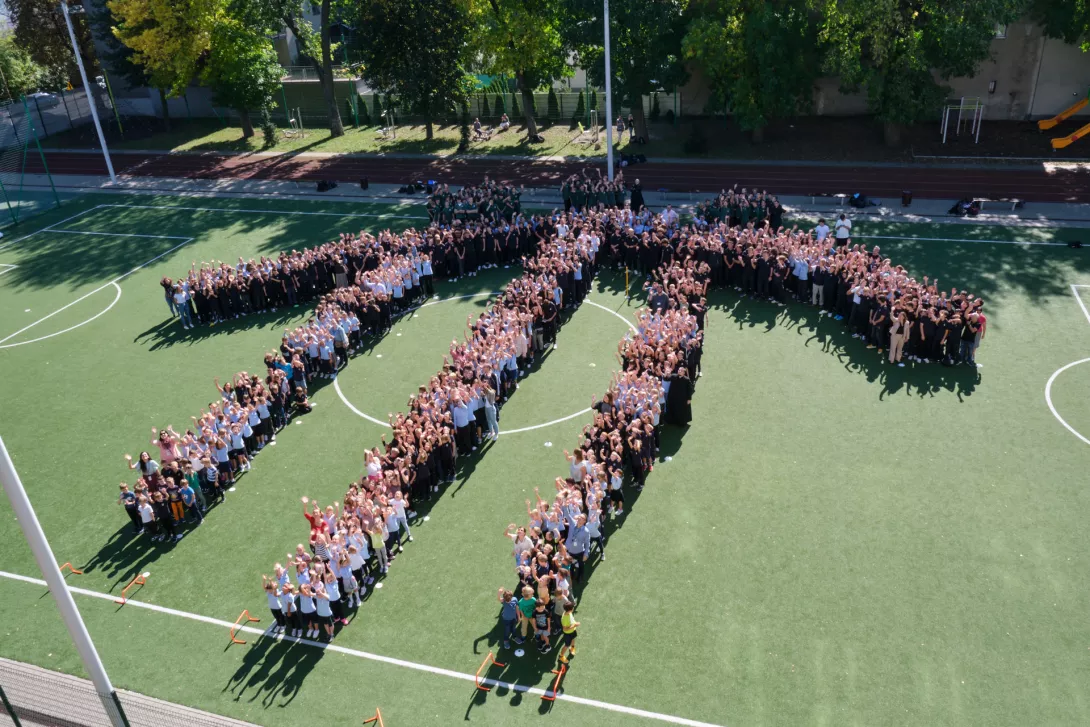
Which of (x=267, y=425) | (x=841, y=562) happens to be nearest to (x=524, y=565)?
(x=841, y=562)

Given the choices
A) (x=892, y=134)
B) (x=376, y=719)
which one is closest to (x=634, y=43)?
(x=892, y=134)

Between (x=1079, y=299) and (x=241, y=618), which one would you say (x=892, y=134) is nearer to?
(x=1079, y=299)

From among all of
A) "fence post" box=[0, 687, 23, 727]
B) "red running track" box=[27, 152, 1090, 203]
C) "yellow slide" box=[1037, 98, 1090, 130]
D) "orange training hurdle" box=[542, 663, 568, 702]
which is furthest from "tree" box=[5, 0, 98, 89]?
"orange training hurdle" box=[542, 663, 568, 702]

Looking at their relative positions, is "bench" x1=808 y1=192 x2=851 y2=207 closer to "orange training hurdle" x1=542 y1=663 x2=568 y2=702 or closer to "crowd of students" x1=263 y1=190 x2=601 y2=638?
"crowd of students" x1=263 y1=190 x2=601 y2=638

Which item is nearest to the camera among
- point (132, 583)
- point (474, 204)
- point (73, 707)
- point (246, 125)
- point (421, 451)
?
point (73, 707)

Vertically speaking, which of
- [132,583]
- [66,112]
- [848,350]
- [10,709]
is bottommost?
[132,583]

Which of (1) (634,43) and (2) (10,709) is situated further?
(1) (634,43)

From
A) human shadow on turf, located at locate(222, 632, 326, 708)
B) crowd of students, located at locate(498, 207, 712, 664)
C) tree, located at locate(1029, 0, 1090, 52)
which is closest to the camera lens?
human shadow on turf, located at locate(222, 632, 326, 708)
